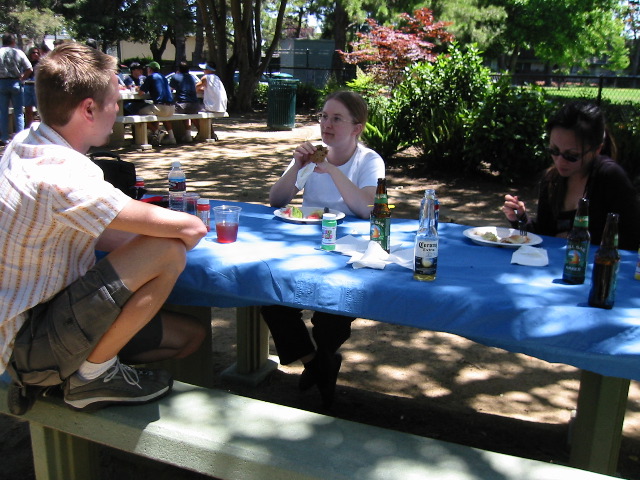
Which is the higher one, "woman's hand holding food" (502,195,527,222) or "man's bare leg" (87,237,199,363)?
"woman's hand holding food" (502,195,527,222)

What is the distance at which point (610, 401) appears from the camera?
2207 millimetres

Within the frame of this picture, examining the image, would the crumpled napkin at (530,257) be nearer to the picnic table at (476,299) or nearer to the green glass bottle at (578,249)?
the picnic table at (476,299)

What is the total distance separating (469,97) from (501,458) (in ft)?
25.0

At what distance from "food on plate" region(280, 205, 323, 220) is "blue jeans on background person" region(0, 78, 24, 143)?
9088 mm

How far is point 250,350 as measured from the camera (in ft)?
11.3

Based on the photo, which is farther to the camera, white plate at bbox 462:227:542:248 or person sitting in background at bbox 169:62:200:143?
person sitting in background at bbox 169:62:200:143

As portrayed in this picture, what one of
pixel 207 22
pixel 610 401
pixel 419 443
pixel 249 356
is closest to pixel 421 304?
pixel 419 443

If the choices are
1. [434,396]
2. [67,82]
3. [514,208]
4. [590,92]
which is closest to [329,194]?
[514,208]

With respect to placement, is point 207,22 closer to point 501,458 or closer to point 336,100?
point 336,100

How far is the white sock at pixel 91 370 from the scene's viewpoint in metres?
2.06

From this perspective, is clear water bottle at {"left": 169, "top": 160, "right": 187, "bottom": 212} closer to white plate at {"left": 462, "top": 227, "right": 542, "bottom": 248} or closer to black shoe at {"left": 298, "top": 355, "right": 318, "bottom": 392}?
black shoe at {"left": 298, "top": 355, "right": 318, "bottom": 392}

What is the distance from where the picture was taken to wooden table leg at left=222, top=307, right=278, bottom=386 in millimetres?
3428

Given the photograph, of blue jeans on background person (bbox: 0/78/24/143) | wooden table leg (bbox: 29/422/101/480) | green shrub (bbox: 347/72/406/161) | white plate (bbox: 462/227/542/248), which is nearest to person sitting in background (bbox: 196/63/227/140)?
blue jeans on background person (bbox: 0/78/24/143)

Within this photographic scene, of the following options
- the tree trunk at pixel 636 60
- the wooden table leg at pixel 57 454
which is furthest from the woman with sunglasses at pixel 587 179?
the tree trunk at pixel 636 60
